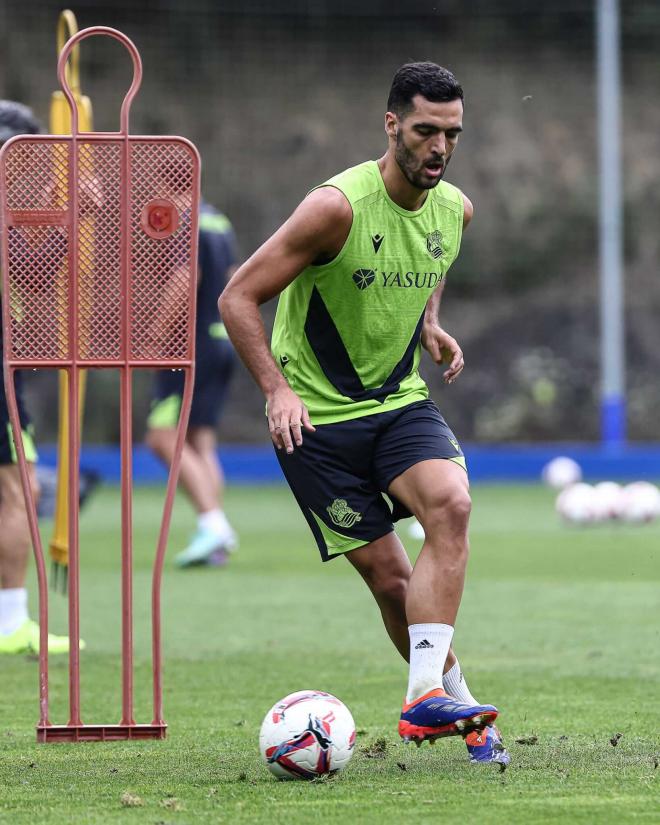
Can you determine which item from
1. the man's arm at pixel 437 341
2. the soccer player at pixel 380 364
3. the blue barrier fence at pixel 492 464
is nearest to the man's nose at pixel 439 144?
the soccer player at pixel 380 364

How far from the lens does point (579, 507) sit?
12.9 metres

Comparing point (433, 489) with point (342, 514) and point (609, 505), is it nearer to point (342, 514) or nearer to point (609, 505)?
point (342, 514)

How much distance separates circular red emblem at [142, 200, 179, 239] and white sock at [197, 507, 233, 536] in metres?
5.29

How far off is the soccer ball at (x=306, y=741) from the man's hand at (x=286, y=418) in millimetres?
743

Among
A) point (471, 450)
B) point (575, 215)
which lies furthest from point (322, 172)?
point (471, 450)

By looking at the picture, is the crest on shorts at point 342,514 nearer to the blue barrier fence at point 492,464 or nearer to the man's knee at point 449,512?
the man's knee at point 449,512

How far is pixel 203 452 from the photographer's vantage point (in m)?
10.2

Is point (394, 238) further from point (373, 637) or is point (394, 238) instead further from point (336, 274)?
point (373, 637)

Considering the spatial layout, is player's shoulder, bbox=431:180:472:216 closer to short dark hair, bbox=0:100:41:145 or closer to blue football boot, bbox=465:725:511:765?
blue football boot, bbox=465:725:511:765

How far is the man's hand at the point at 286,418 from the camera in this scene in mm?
4340

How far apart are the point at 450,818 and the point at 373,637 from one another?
3.67 metres

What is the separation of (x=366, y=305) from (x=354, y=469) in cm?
49

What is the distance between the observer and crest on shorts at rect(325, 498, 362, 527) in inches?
180

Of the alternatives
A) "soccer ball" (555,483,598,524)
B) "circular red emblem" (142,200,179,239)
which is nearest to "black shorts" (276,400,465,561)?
"circular red emblem" (142,200,179,239)
